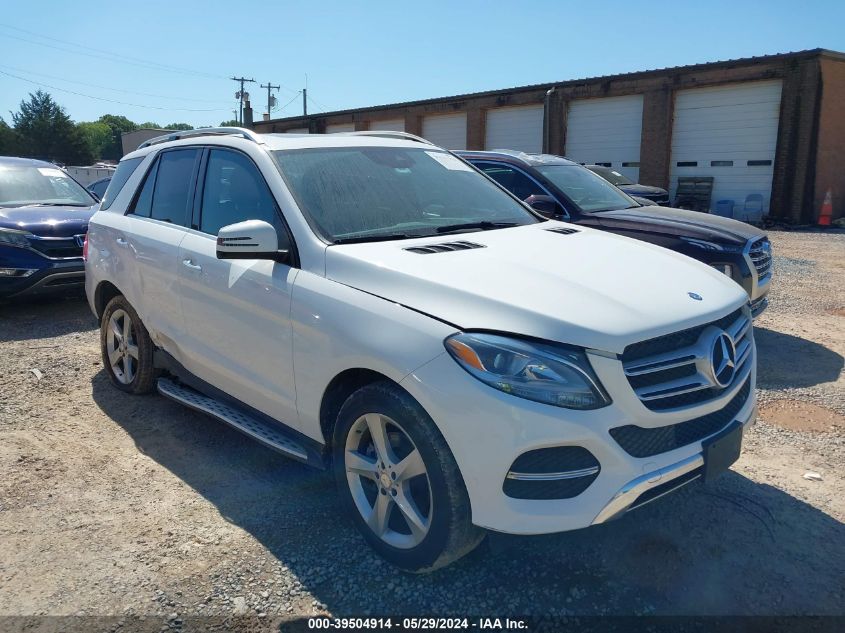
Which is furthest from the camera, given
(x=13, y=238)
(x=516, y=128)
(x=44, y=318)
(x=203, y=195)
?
(x=516, y=128)

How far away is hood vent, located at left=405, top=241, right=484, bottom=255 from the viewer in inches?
119

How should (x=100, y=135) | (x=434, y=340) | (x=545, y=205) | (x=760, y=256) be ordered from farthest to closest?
(x=100, y=135)
(x=545, y=205)
(x=760, y=256)
(x=434, y=340)

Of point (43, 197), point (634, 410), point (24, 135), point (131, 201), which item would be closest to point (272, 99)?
point (24, 135)

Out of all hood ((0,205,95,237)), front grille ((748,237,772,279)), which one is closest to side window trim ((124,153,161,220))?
hood ((0,205,95,237))

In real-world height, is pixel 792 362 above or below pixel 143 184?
below

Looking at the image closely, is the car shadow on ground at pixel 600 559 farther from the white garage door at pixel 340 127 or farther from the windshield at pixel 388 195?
the white garage door at pixel 340 127

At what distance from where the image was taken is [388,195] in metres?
3.59

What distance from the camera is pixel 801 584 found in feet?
8.96

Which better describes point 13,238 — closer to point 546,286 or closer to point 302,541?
point 302,541

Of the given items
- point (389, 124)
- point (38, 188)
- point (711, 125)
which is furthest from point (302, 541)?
point (389, 124)

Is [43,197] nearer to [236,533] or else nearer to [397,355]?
[236,533]

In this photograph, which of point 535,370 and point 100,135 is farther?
point 100,135

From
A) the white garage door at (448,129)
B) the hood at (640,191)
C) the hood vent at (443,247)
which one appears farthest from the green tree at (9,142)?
the hood vent at (443,247)

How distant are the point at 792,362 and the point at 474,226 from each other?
144 inches
